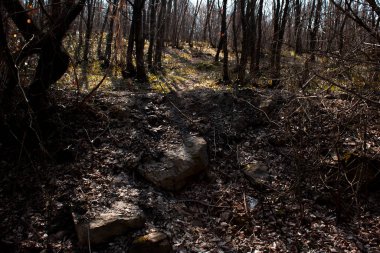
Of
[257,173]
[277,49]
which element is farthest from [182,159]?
[277,49]

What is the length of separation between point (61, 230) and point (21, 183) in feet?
3.74

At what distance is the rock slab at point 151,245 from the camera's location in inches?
172

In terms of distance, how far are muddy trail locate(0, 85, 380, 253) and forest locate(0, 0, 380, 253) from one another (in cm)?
2

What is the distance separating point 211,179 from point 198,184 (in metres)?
0.24

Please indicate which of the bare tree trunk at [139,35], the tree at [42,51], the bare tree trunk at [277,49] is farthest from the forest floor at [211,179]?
the bare tree trunk at [139,35]

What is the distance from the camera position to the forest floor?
15.4 feet

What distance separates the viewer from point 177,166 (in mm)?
5723

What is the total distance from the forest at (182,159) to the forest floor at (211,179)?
0.02 metres

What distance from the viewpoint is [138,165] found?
18.9 ft

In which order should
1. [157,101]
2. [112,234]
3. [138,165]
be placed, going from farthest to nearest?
[157,101] → [138,165] → [112,234]

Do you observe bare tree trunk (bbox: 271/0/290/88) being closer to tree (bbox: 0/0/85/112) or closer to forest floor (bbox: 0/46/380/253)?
forest floor (bbox: 0/46/380/253)

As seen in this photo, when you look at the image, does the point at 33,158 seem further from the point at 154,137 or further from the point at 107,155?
the point at 154,137

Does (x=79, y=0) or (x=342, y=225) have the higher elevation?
(x=79, y=0)

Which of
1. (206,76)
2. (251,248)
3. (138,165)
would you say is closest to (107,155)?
(138,165)
